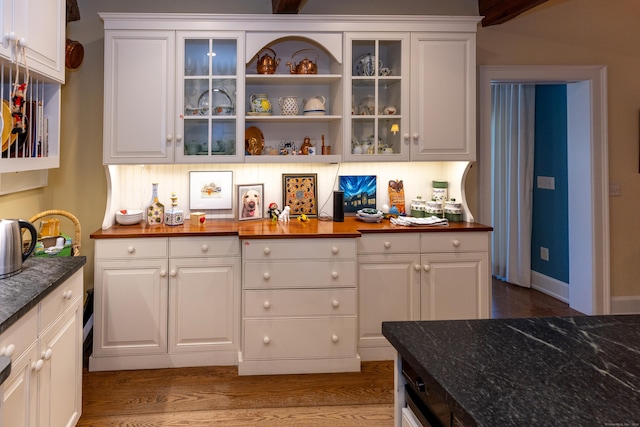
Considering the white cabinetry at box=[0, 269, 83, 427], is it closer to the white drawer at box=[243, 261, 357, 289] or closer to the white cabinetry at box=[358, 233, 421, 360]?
the white drawer at box=[243, 261, 357, 289]

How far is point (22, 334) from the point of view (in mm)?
1512

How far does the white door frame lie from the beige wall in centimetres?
9

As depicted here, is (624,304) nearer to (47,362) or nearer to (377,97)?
(377,97)

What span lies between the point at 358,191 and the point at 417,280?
2.75 ft

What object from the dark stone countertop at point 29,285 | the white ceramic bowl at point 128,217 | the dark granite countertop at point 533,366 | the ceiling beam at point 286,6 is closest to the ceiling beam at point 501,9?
the ceiling beam at point 286,6

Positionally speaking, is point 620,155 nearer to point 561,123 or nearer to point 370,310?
point 561,123

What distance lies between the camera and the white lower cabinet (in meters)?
3.03

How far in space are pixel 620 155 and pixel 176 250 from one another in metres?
3.60

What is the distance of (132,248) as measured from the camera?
112 inches

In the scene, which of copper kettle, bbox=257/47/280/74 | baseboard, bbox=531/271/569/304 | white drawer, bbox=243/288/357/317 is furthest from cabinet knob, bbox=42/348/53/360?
baseboard, bbox=531/271/569/304

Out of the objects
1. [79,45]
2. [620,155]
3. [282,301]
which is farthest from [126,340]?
[620,155]

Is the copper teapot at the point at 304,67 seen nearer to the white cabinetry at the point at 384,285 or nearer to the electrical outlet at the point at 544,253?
the white cabinetry at the point at 384,285

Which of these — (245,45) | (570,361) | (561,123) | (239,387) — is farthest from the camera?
(561,123)

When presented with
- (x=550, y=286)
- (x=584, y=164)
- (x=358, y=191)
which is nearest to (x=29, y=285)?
(x=358, y=191)
